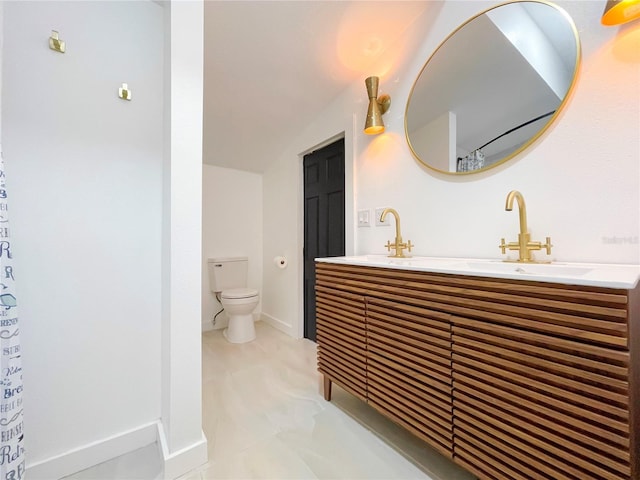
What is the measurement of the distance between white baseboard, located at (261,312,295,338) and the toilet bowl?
0.32 metres

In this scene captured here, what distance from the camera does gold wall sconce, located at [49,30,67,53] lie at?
3.59 feet

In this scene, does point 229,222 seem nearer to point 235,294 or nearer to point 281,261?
point 281,261

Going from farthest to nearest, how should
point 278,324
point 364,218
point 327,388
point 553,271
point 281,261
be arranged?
1. point 278,324
2. point 281,261
3. point 364,218
4. point 327,388
5. point 553,271

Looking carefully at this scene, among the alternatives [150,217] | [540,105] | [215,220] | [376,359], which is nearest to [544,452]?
[376,359]

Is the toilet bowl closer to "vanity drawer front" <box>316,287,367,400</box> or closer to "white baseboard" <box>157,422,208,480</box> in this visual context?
"vanity drawer front" <box>316,287,367,400</box>

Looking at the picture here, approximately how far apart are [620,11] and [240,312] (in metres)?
2.84

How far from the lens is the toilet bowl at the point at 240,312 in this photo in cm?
246

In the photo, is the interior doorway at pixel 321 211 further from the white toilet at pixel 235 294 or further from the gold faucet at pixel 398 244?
the gold faucet at pixel 398 244

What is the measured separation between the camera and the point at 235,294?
8.13 ft

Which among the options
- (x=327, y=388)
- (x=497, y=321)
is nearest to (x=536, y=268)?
(x=497, y=321)

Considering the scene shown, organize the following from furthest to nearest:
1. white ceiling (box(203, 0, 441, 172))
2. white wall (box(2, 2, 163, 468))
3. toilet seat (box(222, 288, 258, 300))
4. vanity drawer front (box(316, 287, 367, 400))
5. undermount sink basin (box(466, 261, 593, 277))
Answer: toilet seat (box(222, 288, 258, 300))
white ceiling (box(203, 0, 441, 172))
vanity drawer front (box(316, 287, 367, 400))
white wall (box(2, 2, 163, 468))
undermount sink basin (box(466, 261, 593, 277))

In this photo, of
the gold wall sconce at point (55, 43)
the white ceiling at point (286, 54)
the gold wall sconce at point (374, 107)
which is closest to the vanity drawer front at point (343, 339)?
the gold wall sconce at point (374, 107)

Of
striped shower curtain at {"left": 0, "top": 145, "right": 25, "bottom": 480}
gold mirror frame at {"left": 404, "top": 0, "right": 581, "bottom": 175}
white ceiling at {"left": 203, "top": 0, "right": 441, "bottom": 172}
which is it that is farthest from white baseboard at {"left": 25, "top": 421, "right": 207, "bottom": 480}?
white ceiling at {"left": 203, "top": 0, "right": 441, "bottom": 172}

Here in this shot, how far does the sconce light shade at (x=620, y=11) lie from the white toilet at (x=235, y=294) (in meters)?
2.66
